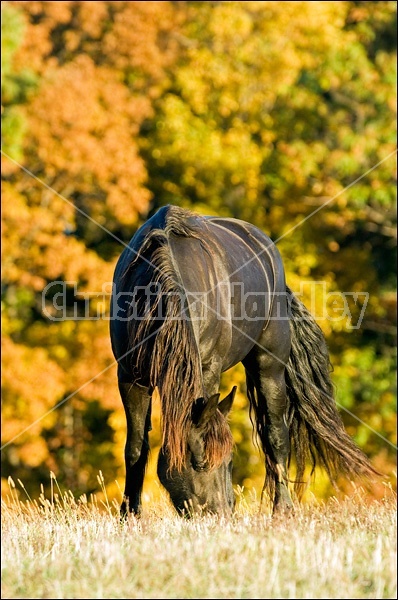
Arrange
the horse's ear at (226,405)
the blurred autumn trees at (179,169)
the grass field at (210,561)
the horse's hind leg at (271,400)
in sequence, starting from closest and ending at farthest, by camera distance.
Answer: the grass field at (210,561) → the horse's ear at (226,405) → the horse's hind leg at (271,400) → the blurred autumn trees at (179,169)

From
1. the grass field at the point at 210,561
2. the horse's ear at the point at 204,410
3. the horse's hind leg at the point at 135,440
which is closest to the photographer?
the grass field at the point at 210,561

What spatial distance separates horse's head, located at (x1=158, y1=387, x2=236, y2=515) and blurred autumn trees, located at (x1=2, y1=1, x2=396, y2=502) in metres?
12.4

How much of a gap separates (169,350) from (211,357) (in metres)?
0.76

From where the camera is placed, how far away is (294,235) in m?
19.7

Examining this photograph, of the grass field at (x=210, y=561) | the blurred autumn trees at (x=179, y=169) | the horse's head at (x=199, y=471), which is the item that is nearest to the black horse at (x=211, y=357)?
the horse's head at (x=199, y=471)

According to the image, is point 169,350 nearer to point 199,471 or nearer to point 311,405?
point 199,471

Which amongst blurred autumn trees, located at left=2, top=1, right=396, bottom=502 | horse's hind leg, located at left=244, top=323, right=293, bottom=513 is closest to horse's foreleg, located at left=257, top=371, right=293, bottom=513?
horse's hind leg, located at left=244, top=323, right=293, bottom=513

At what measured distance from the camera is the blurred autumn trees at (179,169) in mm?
18078

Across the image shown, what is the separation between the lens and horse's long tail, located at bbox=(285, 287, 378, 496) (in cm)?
703

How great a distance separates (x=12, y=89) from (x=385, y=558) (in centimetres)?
1551

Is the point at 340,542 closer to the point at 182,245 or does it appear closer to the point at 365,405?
the point at 182,245

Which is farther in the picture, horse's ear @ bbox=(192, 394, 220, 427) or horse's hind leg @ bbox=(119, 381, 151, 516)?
horse's hind leg @ bbox=(119, 381, 151, 516)

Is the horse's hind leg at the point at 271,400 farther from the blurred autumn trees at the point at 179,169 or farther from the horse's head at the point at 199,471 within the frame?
the blurred autumn trees at the point at 179,169

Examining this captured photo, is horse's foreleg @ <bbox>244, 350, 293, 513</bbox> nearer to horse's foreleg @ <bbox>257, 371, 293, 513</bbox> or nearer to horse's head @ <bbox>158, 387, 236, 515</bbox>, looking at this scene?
horse's foreleg @ <bbox>257, 371, 293, 513</bbox>
